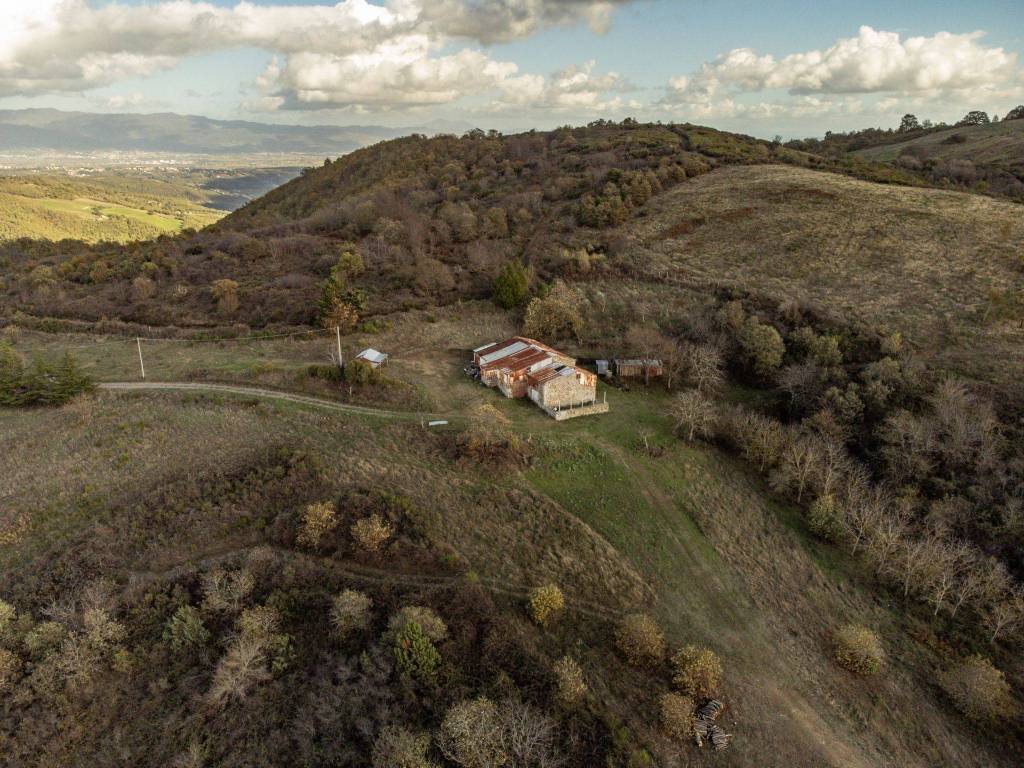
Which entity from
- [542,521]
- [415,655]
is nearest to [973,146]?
[542,521]

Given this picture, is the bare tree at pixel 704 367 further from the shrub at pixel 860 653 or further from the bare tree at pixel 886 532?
the shrub at pixel 860 653

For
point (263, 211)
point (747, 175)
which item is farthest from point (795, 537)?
point (263, 211)

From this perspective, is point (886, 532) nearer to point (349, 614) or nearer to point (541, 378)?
point (541, 378)

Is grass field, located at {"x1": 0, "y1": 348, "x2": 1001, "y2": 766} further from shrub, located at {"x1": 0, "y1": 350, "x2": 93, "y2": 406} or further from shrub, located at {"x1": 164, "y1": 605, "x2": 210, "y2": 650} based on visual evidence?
shrub, located at {"x1": 164, "y1": 605, "x2": 210, "y2": 650}

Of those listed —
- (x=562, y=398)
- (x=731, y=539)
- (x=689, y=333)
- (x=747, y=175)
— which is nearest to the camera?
(x=731, y=539)

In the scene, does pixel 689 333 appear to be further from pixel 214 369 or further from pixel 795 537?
pixel 214 369
